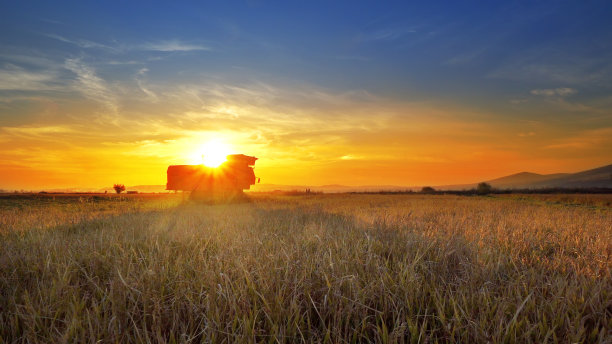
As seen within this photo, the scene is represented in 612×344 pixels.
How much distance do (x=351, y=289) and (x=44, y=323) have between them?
8.08ft

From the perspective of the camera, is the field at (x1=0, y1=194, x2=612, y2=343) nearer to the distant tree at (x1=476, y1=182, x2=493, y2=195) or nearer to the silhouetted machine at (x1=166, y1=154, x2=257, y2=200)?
the silhouetted machine at (x1=166, y1=154, x2=257, y2=200)

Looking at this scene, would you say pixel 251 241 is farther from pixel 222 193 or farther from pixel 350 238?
pixel 222 193

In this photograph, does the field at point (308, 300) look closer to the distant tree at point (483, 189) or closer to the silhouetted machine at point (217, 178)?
the silhouetted machine at point (217, 178)

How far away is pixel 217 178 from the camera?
813 inches

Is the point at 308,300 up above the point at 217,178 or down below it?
below

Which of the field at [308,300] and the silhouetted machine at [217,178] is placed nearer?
the field at [308,300]

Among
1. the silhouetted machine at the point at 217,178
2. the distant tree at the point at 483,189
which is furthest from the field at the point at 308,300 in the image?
the distant tree at the point at 483,189

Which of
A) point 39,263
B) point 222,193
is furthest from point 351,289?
point 222,193

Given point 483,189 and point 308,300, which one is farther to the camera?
point 483,189

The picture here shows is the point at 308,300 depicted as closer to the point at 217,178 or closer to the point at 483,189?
the point at 217,178

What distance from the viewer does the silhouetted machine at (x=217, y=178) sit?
20.1m

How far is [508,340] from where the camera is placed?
2.05 metres

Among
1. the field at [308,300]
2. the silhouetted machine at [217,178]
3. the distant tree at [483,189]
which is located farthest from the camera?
the distant tree at [483,189]

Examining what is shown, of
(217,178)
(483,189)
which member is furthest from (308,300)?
(483,189)
